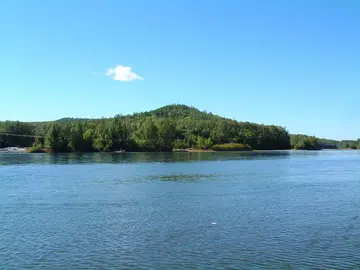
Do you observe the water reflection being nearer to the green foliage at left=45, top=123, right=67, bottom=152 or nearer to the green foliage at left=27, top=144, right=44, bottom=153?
the green foliage at left=45, top=123, right=67, bottom=152

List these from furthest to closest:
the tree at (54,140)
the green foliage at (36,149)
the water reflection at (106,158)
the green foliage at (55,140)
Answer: the green foliage at (36,149)
the green foliage at (55,140)
the tree at (54,140)
the water reflection at (106,158)

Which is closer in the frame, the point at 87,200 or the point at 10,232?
the point at 10,232

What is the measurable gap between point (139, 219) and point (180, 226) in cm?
344

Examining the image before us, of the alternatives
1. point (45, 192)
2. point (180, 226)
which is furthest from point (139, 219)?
point (45, 192)

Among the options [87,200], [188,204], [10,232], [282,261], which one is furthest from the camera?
Answer: [87,200]

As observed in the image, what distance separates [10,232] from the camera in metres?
23.0

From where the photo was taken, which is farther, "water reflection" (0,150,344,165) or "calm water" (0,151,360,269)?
"water reflection" (0,150,344,165)

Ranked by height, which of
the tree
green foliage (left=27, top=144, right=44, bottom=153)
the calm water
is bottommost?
the calm water

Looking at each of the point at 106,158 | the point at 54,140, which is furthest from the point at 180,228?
the point at 54,140

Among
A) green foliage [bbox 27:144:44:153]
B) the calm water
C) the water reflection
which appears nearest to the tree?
green foliage [bbox 27:144:44:153]

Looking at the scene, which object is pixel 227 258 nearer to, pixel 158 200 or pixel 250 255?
pixel 250 255

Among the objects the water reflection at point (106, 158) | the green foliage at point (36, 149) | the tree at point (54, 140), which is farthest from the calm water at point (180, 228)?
the green foliage at point (36, 149)

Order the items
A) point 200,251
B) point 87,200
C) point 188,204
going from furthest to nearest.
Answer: point 87,200
point 188,204
point 200,251

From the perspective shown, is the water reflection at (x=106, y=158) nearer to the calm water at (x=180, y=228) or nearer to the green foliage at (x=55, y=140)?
the green foliage at (x=55, y=140)
